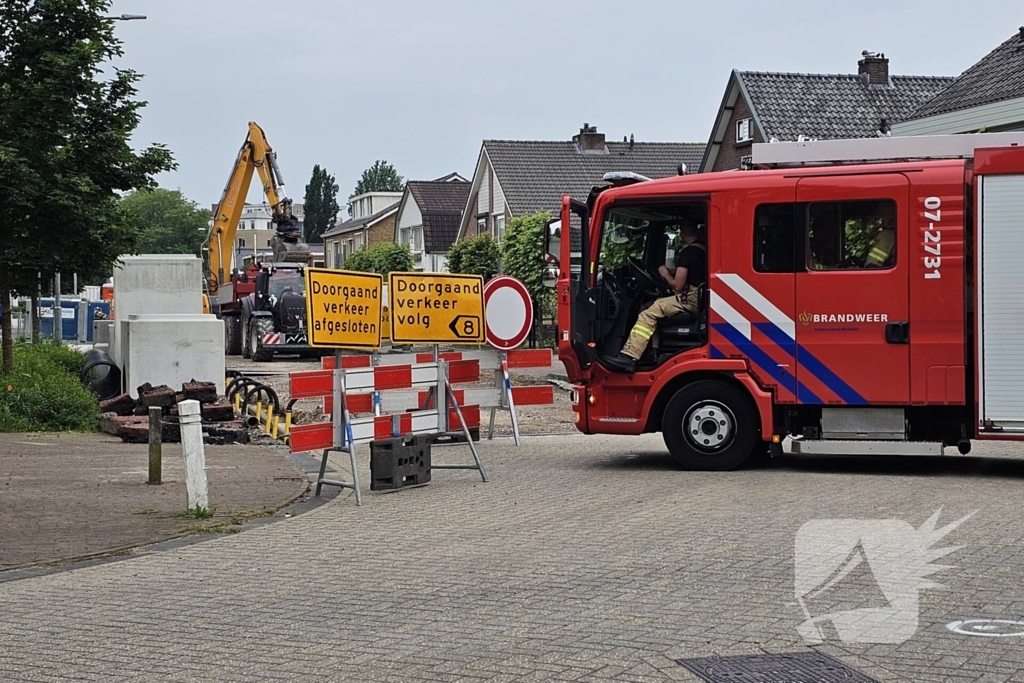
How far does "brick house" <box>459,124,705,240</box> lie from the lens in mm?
60094

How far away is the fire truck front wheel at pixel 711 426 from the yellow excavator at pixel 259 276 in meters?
24.5

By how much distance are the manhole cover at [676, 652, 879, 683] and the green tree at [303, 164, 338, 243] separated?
150771 mm

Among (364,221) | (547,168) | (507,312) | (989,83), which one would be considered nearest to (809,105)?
(989,83)

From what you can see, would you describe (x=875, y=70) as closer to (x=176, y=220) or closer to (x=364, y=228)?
(x=364, y=228)

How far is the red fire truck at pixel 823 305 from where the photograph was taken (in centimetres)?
1159

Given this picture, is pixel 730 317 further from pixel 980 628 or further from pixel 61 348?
pixel 61 348

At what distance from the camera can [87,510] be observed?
10.5m

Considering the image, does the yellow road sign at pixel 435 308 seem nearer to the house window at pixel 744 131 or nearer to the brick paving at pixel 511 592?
the brick paving at pixel 511 592

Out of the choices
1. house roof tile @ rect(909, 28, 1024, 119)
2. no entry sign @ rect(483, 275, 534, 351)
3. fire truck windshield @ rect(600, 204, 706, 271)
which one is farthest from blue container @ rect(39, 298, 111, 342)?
fire truck windshield @ rect(600, 204, 706, 271)

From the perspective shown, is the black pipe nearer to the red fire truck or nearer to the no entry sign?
→ the no entry sign

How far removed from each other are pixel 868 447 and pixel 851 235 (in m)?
1.90

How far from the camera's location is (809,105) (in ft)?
129

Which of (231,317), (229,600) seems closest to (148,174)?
(229,600)

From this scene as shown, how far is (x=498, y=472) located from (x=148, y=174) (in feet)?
28.0
